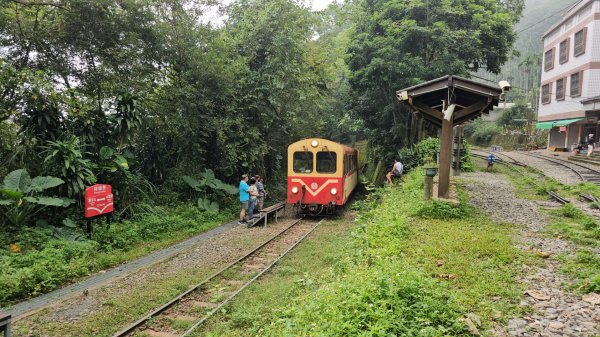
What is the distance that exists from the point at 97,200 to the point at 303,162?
6463mm

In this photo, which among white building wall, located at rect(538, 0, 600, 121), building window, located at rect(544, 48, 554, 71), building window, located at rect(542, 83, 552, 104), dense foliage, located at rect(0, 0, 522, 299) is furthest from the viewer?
building window, located at rect(542, 83, 552, 104)

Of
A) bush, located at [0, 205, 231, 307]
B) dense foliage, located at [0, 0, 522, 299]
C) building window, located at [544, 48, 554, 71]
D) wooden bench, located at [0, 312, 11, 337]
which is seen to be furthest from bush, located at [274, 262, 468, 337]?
building window, located at [544, 48, 554, 71]

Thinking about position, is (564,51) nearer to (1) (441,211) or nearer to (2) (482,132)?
(2) (482,132)

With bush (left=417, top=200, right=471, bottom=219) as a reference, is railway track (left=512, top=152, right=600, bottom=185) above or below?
above

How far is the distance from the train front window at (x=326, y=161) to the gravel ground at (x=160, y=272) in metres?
2.39

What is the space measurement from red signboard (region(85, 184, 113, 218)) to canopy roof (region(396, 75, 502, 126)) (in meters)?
7.52

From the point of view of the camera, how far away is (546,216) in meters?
8.33

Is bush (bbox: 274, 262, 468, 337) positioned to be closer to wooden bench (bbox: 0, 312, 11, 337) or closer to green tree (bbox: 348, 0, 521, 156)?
wooden bench (bbox: 0, 312, 11, 337)

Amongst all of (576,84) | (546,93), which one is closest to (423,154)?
(576,84)

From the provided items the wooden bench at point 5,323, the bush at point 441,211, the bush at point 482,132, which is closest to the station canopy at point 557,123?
the bush at point 482,132

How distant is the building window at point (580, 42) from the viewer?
21684mm

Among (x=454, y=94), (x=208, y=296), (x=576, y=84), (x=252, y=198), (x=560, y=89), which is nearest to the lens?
(x=208, y=296)

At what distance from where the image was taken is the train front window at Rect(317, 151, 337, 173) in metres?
12.8

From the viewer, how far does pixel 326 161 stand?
12852 mm
